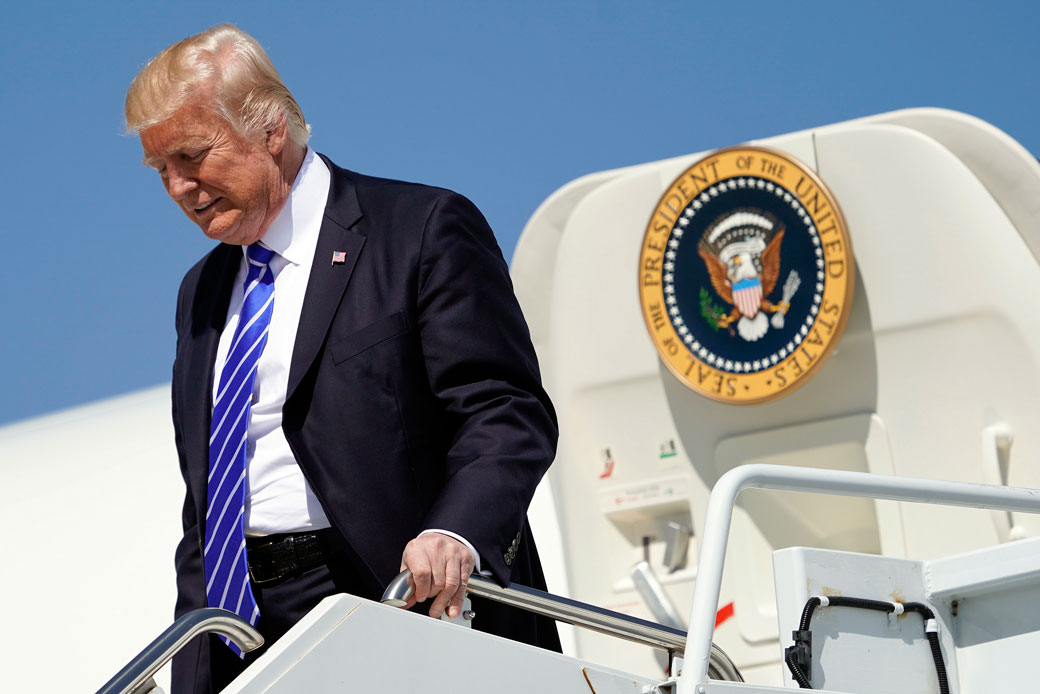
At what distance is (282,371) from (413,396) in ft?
0.83

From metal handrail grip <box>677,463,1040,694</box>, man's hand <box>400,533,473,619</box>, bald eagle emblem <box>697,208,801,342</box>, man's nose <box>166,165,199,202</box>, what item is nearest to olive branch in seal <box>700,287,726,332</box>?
bald eagle emblem <box>697,208,801,342</box>

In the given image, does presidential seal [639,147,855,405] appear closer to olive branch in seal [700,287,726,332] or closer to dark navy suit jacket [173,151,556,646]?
olive branch in seal [700,287,726,332]

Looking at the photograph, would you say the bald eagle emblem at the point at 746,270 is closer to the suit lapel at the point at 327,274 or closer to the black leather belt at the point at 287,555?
the suit lapel at the point at 327,274

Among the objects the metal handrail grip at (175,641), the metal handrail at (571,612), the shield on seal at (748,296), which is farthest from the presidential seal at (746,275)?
the metal handrail grip at (175,641)

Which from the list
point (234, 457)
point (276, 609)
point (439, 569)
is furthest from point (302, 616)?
point (439, 569)

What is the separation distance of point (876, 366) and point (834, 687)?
2.68 metres

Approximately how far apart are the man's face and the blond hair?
21 mm

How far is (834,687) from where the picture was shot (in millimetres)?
2389

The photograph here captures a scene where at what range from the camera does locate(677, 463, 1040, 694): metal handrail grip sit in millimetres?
2010

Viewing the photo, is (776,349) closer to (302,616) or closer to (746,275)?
(746,275)

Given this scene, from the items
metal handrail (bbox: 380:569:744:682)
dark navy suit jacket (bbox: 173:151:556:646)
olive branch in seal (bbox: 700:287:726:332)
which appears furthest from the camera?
olive branch in seal (bbox: 700:287:726:332)

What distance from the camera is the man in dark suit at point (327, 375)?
2.24 meters

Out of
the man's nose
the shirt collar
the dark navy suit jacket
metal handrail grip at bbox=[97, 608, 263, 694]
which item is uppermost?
the man's nose

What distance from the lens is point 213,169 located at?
2.38m
